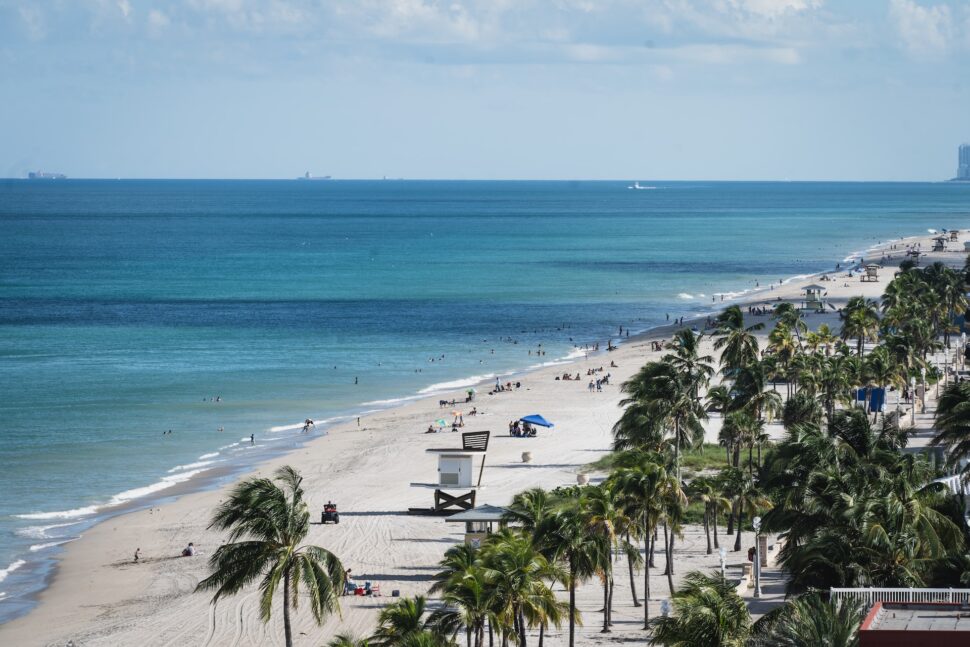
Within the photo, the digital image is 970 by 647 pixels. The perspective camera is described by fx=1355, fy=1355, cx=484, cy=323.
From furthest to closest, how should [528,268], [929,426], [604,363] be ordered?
[528,268] → [604,363] → [929,426]

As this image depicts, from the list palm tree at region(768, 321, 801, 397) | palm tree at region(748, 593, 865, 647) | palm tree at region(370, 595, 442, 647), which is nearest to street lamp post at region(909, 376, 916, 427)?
palm tree at region(768, 321, 801, 397)

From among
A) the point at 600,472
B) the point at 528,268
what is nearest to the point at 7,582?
the point at 600,472

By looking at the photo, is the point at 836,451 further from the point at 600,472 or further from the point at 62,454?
the point at 62,454

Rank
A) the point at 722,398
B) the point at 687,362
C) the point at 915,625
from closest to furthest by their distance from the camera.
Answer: the point at 915,625, the point at 687,362, the point at 722,398

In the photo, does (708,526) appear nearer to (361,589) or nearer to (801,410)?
(801,410)

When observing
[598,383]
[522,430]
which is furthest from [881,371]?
[598,383]

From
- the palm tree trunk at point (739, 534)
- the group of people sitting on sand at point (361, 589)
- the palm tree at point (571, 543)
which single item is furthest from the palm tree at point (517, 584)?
the palm tree trunk at point (739, 534)
